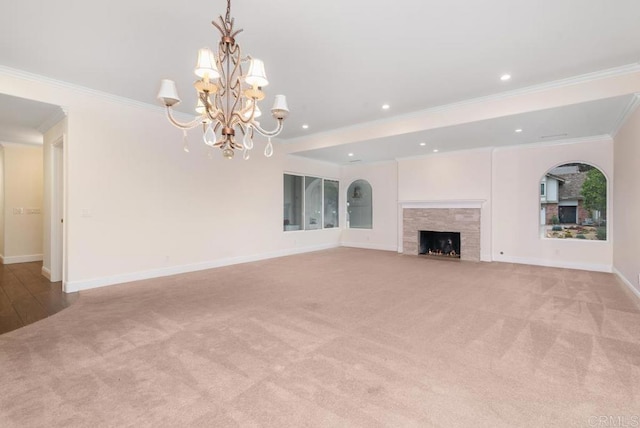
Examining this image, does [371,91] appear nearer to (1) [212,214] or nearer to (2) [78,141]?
(1) [212,214]

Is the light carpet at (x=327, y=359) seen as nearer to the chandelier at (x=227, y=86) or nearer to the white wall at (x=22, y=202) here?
the chandelier at (x=227, y=86)

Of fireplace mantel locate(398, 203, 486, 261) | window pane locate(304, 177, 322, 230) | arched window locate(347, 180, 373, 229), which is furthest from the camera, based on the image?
arched window locate(347, 180, 373, 229)

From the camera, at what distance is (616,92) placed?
3711 mm

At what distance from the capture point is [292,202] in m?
7.98

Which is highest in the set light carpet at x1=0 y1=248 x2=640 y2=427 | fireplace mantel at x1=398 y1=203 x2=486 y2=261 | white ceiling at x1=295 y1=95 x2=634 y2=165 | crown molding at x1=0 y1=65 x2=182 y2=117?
crown molding at x1=0 y1=65 x2=182 y2=117

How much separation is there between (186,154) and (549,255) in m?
7.48

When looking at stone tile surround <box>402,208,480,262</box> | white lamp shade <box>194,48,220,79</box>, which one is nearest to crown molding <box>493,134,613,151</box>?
stone tile surround <box>402,208,480,262</box>

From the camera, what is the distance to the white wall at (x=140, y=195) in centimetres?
423

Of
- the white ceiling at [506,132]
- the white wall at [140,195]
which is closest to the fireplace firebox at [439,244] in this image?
the white ceiling at [506,132]

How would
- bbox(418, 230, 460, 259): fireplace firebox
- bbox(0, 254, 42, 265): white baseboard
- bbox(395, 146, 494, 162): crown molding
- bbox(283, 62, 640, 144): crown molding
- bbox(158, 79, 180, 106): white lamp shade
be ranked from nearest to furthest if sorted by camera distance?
bbox(158, 79, 180, 106): white lamp shade, bbox(283, 62, 640, 144): crown molding, bbox(0, 254, 42, 265): white baseboard, bbox(395, 146, 494, 162): crown molding, bbox(418, 230, 460, 259): fireplace firebox

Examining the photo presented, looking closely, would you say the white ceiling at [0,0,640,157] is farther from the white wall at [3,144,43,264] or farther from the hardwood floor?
the white wall at [3,144,43,264]

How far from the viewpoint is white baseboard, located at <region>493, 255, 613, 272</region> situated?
224 inches

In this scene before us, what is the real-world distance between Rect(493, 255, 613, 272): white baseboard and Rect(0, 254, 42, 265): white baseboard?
1039 cm

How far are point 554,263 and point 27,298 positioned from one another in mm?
8944
